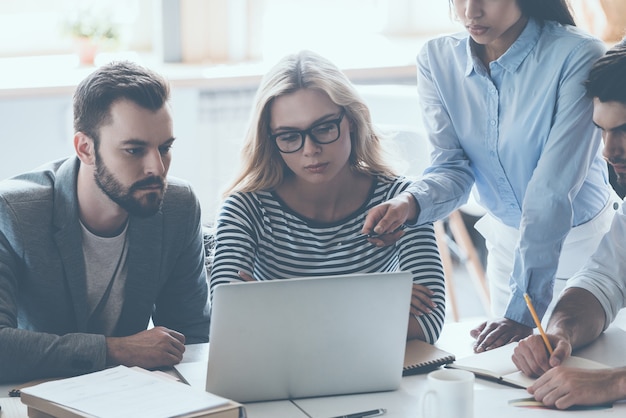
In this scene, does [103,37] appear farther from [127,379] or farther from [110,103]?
[127,379]

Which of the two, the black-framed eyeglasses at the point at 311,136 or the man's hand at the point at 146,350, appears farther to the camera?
the black-framed eyeglasses at the point at 311,136

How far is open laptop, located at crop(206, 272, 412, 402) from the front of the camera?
153cm

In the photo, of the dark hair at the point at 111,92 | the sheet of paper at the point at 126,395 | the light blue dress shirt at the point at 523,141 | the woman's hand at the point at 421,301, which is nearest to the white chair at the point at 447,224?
the light blue dress shirt at the point at 523,141

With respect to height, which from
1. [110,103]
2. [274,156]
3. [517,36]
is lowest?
[274,156]

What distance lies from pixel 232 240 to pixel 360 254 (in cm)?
30

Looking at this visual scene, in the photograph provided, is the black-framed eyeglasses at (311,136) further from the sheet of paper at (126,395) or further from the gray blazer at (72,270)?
the sheet of paper at (126,395)

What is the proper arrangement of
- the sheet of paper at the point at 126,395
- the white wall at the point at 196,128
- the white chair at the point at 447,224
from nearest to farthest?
the sheet of paper at the point at 126,395 → the white chair at the point at 447,224 → the white wall at the point at 196,128

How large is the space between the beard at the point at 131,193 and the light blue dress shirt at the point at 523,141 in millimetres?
582

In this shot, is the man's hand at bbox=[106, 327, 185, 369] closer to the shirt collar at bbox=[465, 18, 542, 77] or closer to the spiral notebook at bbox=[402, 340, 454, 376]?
the spiral notebook at bbox=[402, 340, 454, 376]

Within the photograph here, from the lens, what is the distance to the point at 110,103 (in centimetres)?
200

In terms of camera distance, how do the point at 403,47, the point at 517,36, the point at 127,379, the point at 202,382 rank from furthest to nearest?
1. the point at 403,47
2. the point at 517,36
3. the point at 202,382
4. the point at 127,379

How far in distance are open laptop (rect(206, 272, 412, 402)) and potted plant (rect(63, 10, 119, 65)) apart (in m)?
3.02

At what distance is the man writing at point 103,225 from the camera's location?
1.95 meters

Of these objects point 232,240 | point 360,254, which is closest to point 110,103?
point 232,240
